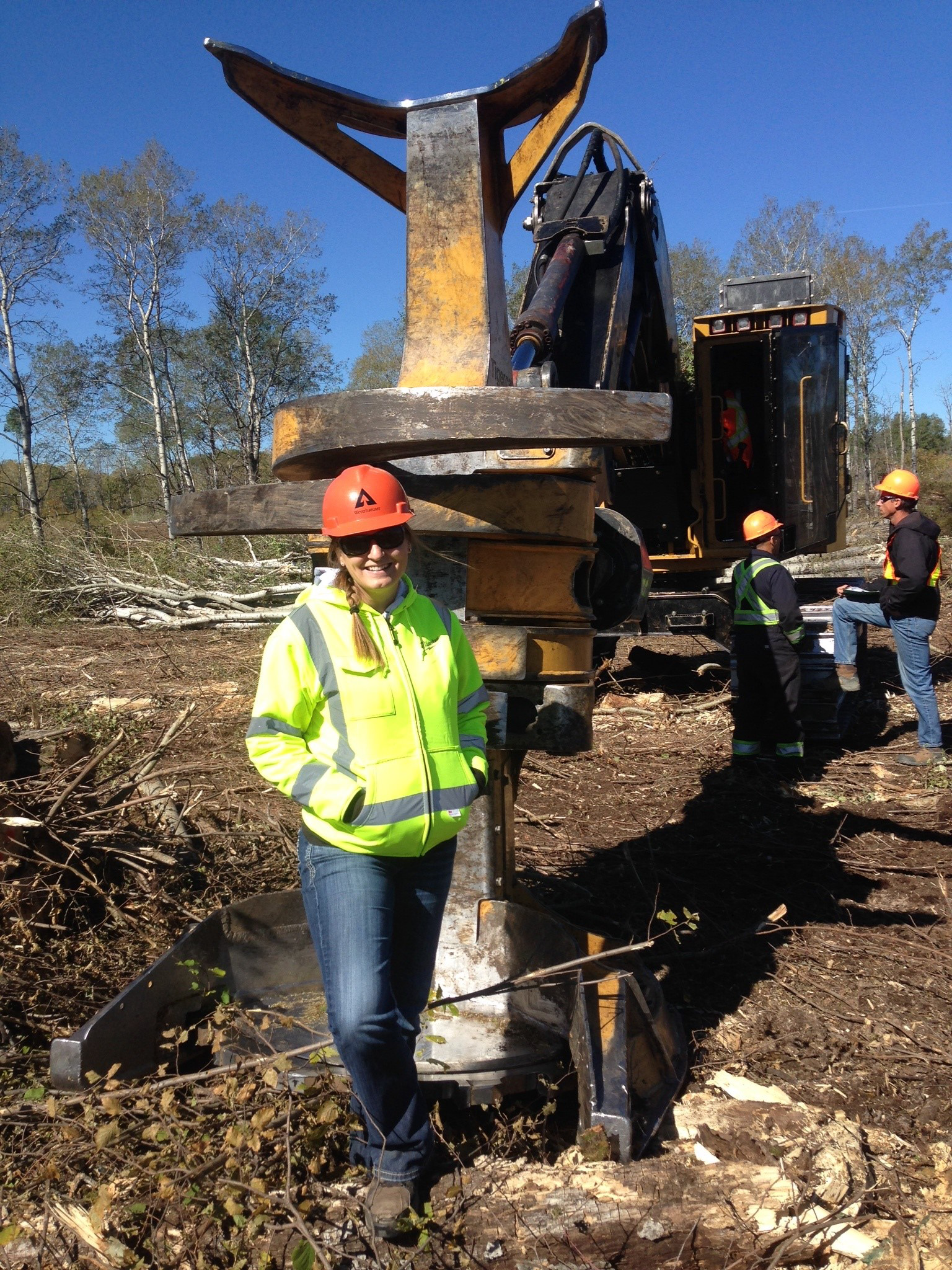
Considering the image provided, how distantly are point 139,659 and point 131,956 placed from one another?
22.3ft

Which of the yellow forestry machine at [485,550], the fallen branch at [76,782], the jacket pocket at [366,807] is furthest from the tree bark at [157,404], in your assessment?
the jacket pocket at [366,807]

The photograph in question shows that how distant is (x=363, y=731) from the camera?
2477 millimetres

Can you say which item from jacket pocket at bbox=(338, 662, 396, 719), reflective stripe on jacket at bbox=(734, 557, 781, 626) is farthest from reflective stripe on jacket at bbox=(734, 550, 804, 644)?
jacket pocket at bbox=(338, 662, 396, 719)

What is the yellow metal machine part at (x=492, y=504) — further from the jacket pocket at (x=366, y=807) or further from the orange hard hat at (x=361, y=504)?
the jacket pocket at (x=366, y=807)

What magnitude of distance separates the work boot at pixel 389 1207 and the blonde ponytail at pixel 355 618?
4.31 ft

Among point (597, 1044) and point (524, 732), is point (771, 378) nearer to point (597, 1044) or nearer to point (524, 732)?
point (524, 732)

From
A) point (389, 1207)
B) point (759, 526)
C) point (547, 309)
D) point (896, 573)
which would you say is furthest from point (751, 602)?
point (389, 1207)

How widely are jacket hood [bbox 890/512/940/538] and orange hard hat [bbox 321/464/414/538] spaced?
558cm

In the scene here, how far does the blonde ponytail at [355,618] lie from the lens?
2514mm

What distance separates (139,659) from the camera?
33.4 feet

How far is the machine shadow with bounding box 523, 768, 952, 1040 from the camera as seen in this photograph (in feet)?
13.4

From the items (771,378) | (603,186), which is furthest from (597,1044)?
(771,378)

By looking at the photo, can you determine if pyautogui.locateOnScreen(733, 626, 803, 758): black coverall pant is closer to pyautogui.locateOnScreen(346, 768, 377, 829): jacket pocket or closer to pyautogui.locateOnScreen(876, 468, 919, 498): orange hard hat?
pyautogui.locateOnScreen(876, 468, 919, 498): orange hard hat

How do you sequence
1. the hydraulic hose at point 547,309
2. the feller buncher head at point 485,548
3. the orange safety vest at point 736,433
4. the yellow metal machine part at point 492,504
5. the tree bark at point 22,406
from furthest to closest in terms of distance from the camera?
the tree bark at point 22,406
the orange safety vest at point 736,433
the hydraulic hose at point 547,309
the yellow metal machine part at point 492,504
the feller buncher head at point 485,548
